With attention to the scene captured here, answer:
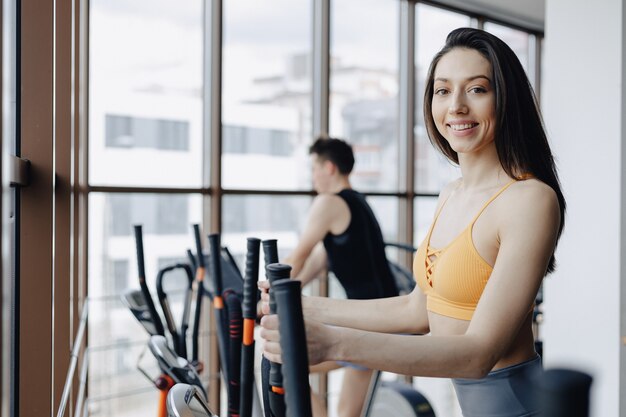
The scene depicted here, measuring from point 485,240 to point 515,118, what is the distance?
0.86 feet

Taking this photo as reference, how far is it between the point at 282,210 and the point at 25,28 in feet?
9.93

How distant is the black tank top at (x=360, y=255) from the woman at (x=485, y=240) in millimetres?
1533

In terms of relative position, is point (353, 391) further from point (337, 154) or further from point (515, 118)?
point (515, 118)

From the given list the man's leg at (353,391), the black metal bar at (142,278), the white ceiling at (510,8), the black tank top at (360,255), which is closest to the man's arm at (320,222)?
the black tank top at (360,255)

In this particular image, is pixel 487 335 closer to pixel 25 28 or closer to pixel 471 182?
pixel 471 182

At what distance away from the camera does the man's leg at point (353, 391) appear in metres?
3.16

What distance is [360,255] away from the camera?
10.2ft

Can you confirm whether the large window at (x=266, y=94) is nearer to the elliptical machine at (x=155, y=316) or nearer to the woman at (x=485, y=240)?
the elliptical machine at (x=155, y=316)

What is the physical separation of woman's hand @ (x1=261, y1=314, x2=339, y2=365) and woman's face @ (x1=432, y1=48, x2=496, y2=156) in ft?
2.12

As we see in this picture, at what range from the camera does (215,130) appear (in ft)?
13.3

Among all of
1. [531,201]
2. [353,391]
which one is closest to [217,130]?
[353,391]

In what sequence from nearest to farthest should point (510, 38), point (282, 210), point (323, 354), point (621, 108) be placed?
1. point (323, 354)
2. point (621, 108)
3. point (282, 210)
4. point (510, 38)

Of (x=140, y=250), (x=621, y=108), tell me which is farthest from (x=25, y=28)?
(x=621, y=108)

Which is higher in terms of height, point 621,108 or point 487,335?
point 621,108
